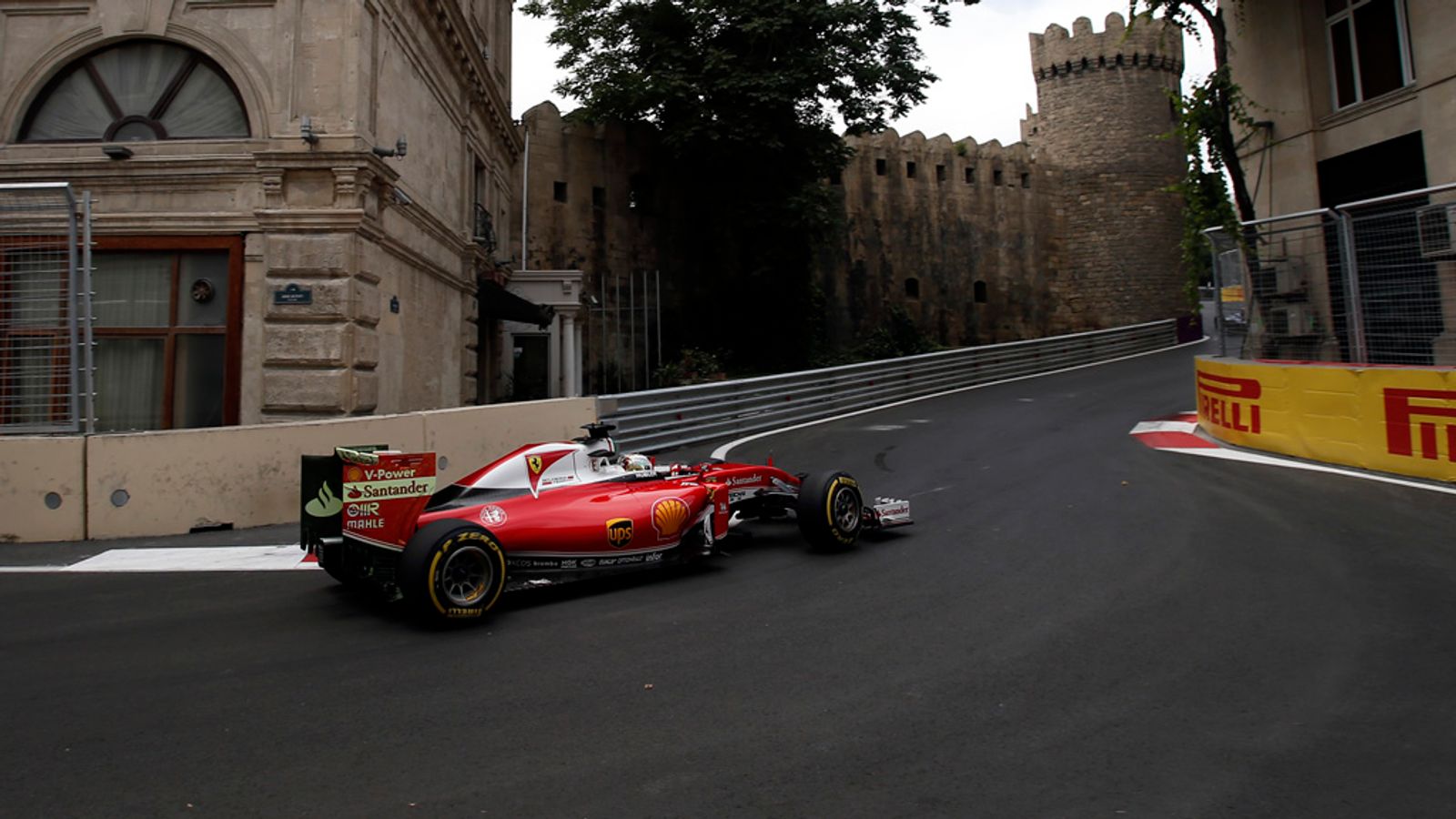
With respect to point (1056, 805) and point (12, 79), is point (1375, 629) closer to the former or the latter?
point (1056, 805)

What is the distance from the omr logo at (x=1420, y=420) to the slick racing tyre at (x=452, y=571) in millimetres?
9387

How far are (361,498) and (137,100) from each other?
32.7 ft

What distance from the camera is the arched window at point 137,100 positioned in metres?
11.7

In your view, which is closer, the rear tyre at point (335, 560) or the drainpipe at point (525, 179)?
the rear tyre at point (335, 560)

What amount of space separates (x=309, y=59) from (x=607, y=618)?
9.86m

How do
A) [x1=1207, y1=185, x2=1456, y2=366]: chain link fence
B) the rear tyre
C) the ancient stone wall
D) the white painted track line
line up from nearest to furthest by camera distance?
the rear tyre < the white painted track line < [x1=1207, y1=185, x2=1456, y2=366]: chain link fence < the ancient stone wall

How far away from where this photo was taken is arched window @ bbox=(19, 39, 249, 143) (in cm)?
1169

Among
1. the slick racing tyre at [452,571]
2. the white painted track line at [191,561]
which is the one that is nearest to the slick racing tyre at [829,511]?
the slick racing tyre at [452,571]

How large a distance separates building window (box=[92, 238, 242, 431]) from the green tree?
1581cm

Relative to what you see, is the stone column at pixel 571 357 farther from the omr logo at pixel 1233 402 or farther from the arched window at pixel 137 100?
the omr logo at pixel 1233 402

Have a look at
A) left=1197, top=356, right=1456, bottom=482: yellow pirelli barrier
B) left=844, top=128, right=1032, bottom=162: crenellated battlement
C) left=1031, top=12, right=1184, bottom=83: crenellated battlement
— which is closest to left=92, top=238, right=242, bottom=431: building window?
left=1197, top=356, right=1456, bottom=482: yellow pirelli barrier

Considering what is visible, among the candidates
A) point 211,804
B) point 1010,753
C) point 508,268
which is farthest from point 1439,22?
point 508,268

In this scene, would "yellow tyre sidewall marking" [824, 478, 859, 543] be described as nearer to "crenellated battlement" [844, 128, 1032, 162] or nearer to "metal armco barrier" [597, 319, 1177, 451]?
"metal armco barrier" [597, 319, 1177, 451]

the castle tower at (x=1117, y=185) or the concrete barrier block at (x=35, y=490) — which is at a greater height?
the castle tower at (x=1117, y=185)
